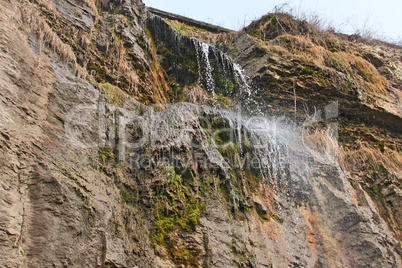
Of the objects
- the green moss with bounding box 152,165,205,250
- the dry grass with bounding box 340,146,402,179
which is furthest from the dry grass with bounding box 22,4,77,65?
the dry grass with bounding box 340,146,402,179

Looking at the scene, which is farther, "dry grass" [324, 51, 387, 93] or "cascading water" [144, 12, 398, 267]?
"dry grass" [324, 51, 387, 93]

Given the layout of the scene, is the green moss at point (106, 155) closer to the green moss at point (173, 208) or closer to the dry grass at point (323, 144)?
the green moss at point (173, 208)

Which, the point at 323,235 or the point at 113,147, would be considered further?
the point at 323,235

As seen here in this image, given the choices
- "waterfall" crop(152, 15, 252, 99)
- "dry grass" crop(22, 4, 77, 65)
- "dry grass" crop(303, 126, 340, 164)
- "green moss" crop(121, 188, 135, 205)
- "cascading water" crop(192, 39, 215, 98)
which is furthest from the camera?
"cascading water" crop(192, 39, 215, 98)

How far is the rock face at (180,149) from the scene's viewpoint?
392 centimetres

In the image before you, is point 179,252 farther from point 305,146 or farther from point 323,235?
point 305,146

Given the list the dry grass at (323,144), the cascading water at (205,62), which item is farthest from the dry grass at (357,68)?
the cascading water at (205,62)

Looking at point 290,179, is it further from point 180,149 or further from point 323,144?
point 180,149

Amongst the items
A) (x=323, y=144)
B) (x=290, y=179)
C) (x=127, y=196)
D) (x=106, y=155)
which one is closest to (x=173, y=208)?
(x=127, y=196)

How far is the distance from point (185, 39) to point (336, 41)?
Answer: 5171 millimetres

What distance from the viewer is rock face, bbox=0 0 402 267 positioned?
392 centimetres

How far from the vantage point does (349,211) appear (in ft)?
21.3

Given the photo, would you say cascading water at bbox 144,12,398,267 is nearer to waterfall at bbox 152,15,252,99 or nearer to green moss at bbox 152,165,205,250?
green moss at bbox 152,165,205,250

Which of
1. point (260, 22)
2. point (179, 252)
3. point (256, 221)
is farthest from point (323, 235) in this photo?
point (260, 22)
